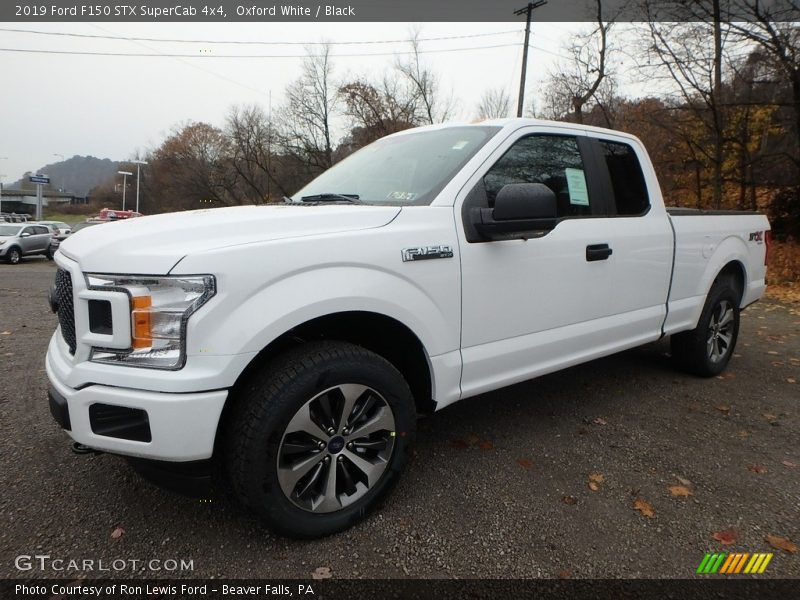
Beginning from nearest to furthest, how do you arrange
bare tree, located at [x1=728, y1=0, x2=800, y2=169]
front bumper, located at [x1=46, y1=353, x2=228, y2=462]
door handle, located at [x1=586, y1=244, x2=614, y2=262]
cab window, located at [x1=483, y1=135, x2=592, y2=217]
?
front bumper, located at [x1=46, y1=353, x2=228, y2=462]
cab window, located at [x1=483, y1=135, x2=592, y2=217]
door handle, located at [x1=586, y1=244, x2=614, y2=262]
bare tree, located at [x1=728, y1=0, x2=800, y2=169]

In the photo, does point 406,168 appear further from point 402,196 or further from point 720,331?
point 720,331

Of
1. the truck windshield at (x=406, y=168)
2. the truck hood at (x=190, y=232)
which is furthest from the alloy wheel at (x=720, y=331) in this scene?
the truck hood at (x=190, y=232)

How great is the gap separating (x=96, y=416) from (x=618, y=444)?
284cm

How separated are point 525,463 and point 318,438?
138 cm

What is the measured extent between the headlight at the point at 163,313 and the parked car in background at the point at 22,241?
2329 centimetres

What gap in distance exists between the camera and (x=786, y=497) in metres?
2.60

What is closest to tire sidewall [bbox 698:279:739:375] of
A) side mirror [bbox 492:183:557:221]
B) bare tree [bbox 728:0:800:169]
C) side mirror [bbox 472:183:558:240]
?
side mirror [bbox 472:183:558:240]

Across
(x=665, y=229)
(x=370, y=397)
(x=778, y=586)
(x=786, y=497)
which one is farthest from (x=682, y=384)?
(x=370, y=397)

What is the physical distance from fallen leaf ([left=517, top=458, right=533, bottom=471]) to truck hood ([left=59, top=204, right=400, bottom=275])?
1.61 meters

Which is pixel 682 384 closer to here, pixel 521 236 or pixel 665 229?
pixel 665 229

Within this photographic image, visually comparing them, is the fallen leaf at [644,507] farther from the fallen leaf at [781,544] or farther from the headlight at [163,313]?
the headlight at [163,313]

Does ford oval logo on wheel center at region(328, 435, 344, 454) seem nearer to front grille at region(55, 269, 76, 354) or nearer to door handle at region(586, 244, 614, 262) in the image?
front grille at region(55, 269, 76, 354)

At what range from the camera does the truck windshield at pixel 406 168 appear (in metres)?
2.65

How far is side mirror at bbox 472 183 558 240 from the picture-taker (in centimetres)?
236
